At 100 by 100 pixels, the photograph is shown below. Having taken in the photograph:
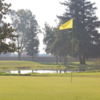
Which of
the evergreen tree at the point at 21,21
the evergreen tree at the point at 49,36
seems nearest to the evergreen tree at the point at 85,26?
the evergreen tree at the point at 49,36

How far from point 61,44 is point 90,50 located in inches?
314

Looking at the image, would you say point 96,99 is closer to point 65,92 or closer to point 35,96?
point 65,92

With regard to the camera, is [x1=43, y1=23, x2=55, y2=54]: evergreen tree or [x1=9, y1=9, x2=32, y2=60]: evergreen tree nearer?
[x1=43, y1=23, x2=55, y2=54]: evergreen tree

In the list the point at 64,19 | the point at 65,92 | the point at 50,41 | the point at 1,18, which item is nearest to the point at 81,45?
the point at 64,19

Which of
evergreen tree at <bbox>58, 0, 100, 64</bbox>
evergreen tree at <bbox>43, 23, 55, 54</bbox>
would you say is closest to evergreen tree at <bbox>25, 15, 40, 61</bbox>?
evergreen tree at <bbox>43, 23, 55, 54</bbox>

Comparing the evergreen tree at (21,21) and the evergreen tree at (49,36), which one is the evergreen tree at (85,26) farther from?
the evergreen tree at (21,21)

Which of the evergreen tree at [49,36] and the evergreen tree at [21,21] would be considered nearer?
the evergreen tree at [49,36]

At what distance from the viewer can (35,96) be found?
13.6 meters

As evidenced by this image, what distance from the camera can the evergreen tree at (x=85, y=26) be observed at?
74.7m

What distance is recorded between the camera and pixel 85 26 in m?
75.9

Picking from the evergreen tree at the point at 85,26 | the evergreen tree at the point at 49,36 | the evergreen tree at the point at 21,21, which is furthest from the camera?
the evergreen tree at the point at 21,21

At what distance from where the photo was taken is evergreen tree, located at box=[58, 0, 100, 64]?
245ft

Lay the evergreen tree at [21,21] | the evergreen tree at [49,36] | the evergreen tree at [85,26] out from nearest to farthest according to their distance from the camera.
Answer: the evergreen tree at [85,26], the evergreen tree at [49,36], the evergreen tree at [21,21]

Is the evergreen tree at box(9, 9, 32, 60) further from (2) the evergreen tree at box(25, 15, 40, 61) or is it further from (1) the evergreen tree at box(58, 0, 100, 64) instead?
(1) the evergreen tree at box(58, 0, 100, 64)
